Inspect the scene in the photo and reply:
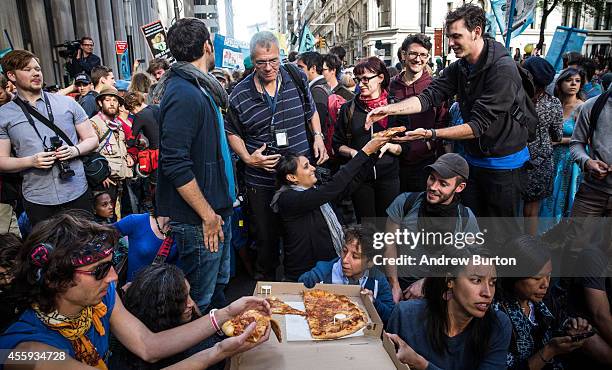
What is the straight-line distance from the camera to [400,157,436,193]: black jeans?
454 centimetres

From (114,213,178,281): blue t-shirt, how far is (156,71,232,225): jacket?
0.71 meters

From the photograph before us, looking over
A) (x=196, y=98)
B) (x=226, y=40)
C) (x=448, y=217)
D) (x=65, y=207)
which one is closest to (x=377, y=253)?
(x=448, y=217)

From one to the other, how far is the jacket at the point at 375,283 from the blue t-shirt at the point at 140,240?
44.0 inches

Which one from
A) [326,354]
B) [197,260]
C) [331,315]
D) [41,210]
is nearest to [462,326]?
[331,315]

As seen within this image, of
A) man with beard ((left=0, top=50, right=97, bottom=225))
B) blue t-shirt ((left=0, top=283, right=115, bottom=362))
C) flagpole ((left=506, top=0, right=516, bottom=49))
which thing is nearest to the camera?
blue t-shirt ((left=0, top=283, right=115, bottom=362))

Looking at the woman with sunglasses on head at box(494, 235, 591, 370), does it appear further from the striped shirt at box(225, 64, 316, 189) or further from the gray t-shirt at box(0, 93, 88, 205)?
the gray t-shirt at box(0, 93, 88, 205)

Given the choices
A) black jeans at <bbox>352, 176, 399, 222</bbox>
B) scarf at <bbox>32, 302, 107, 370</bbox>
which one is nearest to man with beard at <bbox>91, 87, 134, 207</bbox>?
black jeans at <bbox>352, 176, 399, 222</bbox>

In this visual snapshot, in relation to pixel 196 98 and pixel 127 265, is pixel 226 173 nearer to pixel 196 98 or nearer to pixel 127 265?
pixel 196 98

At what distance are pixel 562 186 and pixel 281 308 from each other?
14.4 feet

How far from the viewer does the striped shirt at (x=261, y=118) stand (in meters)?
3.90

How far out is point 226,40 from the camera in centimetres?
1156

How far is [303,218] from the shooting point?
362 cm

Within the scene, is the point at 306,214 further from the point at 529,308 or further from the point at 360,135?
the point at 529,308

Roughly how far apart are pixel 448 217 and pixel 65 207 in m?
3.16
